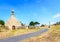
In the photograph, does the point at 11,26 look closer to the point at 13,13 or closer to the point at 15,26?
the point at 15,26

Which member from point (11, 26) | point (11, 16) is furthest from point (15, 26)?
point (11, 16)

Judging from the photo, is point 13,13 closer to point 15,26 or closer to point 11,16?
point 11,16

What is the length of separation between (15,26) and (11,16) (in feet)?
19.5

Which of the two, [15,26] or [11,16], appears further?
[11,16]

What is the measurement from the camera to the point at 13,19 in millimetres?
62000

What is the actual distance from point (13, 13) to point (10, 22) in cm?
651

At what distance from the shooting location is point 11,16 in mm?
63844

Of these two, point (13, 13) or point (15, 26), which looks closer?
point (15, 26)

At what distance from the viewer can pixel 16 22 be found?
201 feet

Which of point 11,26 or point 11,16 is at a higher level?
point 11,16

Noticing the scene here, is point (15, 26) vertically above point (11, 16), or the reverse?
point (11, 16)

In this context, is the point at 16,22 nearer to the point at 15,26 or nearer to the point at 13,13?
the point at 15,26

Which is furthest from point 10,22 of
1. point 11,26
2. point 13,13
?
point 13,13

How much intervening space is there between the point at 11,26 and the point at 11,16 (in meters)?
5.96
